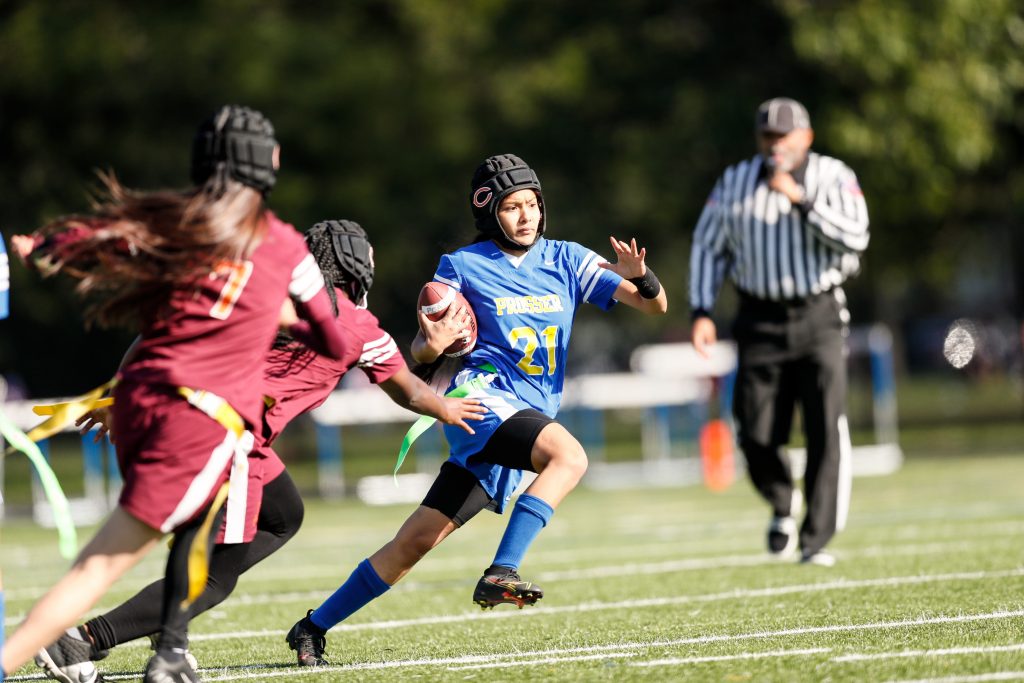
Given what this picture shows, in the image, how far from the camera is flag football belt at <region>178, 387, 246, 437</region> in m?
4.44

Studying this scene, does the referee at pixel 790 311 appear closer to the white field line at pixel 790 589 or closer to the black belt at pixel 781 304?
the black belt at pixel 781 304

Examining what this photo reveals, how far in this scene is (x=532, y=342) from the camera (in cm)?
609

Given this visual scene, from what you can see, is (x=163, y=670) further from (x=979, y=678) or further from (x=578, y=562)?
(x=578, y=562)

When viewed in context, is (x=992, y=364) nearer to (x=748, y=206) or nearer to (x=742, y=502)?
(x=742, y=502)

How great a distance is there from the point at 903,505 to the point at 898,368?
34.3 metres

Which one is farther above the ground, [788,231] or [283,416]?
[788,231]

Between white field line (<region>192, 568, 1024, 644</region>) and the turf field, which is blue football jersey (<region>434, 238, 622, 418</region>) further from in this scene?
white field line (<region>192, 568, 1024, 644</region>)

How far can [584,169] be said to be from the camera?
2388 centimetres

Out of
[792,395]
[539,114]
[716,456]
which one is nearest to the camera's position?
[792,395]

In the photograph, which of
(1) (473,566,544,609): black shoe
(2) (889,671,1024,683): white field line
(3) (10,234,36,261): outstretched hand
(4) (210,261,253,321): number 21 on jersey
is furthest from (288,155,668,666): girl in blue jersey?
(2) (889,671,1024,683): white field line

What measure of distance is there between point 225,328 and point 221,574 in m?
1.21

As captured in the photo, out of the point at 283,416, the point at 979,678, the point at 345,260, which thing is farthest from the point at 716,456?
the point at 979,678

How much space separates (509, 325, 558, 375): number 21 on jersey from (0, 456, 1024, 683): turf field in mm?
1024

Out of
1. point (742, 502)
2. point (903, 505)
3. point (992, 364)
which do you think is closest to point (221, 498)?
point (903, 505)
